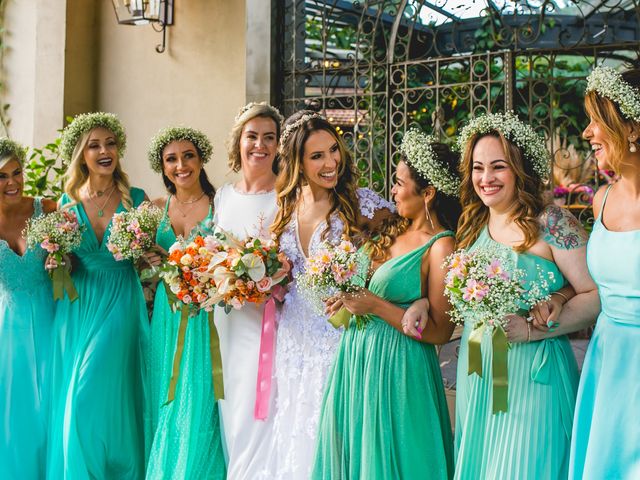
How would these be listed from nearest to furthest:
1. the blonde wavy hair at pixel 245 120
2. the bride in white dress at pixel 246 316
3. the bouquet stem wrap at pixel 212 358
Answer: the bride in white dress at pixel 246 316 → the bouquet stem wrap at pixel 212 358 → the blonde wavy hair at pixel 245 120

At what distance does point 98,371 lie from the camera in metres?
5.13

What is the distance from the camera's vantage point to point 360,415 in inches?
150

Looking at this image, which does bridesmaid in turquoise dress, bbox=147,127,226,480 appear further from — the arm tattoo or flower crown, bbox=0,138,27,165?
the arm tattoo

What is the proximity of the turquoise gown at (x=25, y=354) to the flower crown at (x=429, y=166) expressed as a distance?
9.07 ft

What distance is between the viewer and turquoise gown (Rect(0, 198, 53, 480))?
5.23m

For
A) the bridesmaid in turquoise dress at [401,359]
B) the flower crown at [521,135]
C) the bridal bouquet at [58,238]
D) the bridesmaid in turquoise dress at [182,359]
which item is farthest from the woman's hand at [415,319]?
the bridal bouquet at [58,238]

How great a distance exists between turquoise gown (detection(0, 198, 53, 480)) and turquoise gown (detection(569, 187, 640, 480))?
355cm

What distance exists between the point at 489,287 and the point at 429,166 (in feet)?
2.92

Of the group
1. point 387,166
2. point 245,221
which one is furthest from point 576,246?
point 387,166

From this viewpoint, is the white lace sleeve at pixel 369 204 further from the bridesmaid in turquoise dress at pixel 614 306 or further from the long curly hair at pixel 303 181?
the bridesmaid in turquoise dress at pixel 614 306

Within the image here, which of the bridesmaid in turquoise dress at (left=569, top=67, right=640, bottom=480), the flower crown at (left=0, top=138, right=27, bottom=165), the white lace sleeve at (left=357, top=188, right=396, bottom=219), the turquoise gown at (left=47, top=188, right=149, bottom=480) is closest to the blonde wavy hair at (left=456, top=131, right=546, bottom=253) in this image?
the bridesmaid in turquoise dress at (left=569, top=67, right=640, bottom=480)

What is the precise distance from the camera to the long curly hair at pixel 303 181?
439cm

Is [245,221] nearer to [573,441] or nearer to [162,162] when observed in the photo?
[162,162]

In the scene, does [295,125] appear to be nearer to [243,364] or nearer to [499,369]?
[243,364]
